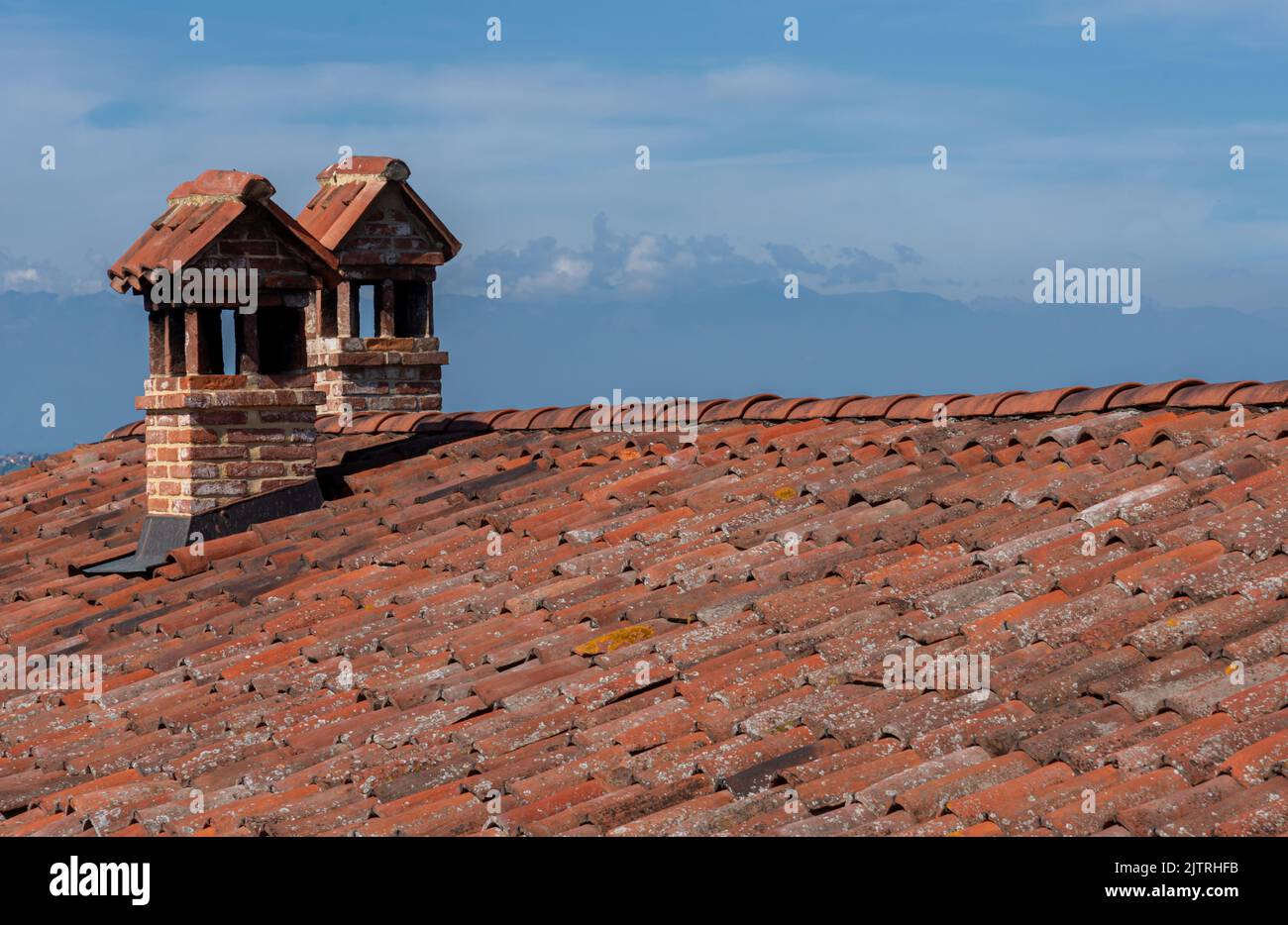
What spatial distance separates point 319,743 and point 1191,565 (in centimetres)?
361

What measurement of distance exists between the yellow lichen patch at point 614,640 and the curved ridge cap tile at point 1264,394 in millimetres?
3543

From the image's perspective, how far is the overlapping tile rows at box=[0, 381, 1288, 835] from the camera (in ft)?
18.2

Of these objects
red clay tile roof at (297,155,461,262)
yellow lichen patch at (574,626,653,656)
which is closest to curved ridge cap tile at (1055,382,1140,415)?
yellow lichen patch at (574,626,653,656)

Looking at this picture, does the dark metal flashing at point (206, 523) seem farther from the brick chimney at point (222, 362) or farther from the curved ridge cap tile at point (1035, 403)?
the curved ridge cap tile at point (1035, 403)

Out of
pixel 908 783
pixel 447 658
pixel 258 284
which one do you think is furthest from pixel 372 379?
pixel 908 783

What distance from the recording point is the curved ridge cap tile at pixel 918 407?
9.99 meters

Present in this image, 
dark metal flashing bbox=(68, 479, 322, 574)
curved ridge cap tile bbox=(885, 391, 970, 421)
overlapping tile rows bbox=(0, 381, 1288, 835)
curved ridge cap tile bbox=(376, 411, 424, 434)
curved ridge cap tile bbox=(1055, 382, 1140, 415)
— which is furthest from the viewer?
curved ridge cap tile bbox=(376, 411, 424, 434)

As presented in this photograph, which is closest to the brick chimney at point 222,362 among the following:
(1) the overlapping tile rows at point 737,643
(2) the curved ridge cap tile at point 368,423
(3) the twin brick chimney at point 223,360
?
(3) the twin brick chimney at point 223,360

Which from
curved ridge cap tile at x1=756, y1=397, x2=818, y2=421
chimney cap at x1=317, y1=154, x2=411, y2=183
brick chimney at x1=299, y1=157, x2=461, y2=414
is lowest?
curved ridge cap tile at x1=756, y1=397, x2=818, y2=421

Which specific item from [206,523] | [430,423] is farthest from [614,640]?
[430,423]

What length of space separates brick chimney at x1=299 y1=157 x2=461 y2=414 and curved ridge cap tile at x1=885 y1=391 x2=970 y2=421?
6256 mm

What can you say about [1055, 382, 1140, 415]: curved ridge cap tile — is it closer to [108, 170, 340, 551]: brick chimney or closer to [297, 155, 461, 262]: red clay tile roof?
[108, 170, 340, 551]: brick chimney

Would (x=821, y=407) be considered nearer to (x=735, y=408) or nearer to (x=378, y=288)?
(x=735, y=408)
